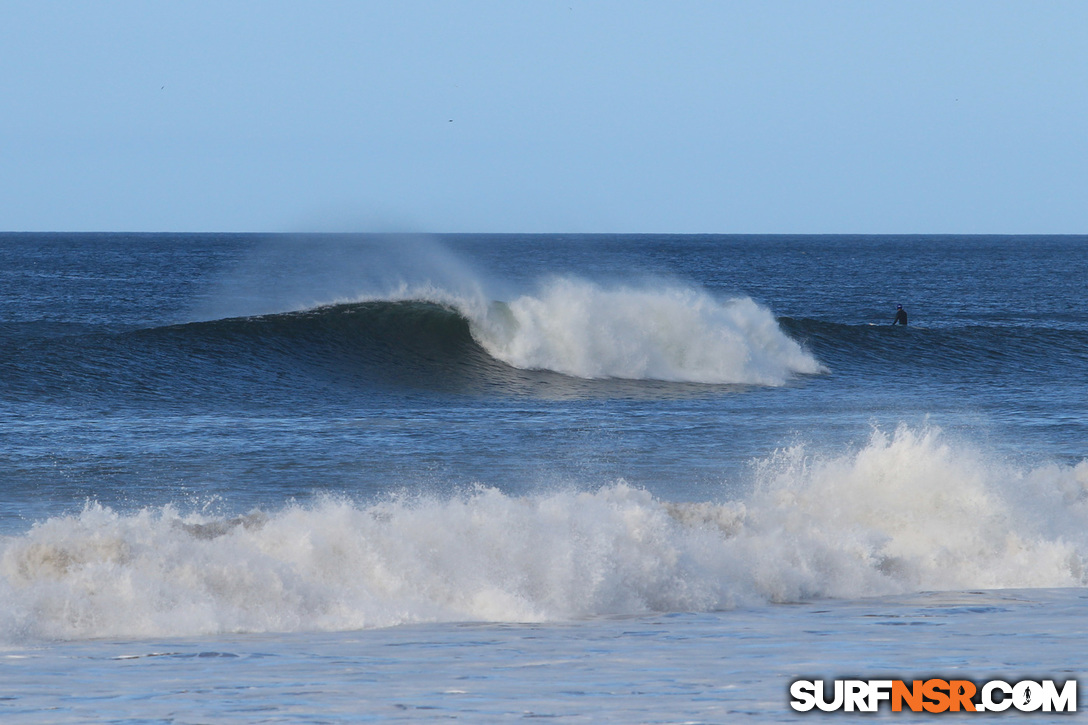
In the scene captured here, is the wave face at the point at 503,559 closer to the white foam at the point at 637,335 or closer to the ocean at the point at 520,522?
the ocean at the point at 520,522

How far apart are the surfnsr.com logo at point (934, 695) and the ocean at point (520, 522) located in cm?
10

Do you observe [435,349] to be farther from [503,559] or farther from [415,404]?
[503,559]

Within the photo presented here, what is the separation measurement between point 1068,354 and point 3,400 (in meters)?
20.8

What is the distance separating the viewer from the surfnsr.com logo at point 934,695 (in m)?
4.77

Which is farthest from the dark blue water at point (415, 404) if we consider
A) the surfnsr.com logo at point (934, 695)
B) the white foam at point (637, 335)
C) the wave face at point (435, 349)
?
the surfnsr.com logo at point (934, 695)

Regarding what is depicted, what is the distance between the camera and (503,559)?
725 cm

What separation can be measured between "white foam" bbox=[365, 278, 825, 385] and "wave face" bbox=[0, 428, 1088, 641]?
10854 mm

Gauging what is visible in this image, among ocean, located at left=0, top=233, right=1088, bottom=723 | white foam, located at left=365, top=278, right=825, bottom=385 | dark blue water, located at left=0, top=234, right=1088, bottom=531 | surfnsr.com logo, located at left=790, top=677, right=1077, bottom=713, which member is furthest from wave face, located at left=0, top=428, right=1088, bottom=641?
white foam, located at left=365, top=278, right=825, bottom=385

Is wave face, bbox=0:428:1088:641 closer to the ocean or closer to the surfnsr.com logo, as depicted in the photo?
the ocean

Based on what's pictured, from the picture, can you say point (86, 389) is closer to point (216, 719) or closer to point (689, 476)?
point (689, 476)

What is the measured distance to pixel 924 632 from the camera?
6121 mm

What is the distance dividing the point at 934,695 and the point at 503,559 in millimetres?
3042

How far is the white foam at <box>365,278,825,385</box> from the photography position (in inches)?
782

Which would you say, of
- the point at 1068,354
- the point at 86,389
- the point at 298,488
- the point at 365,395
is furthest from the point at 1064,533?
the point at 1068,354
